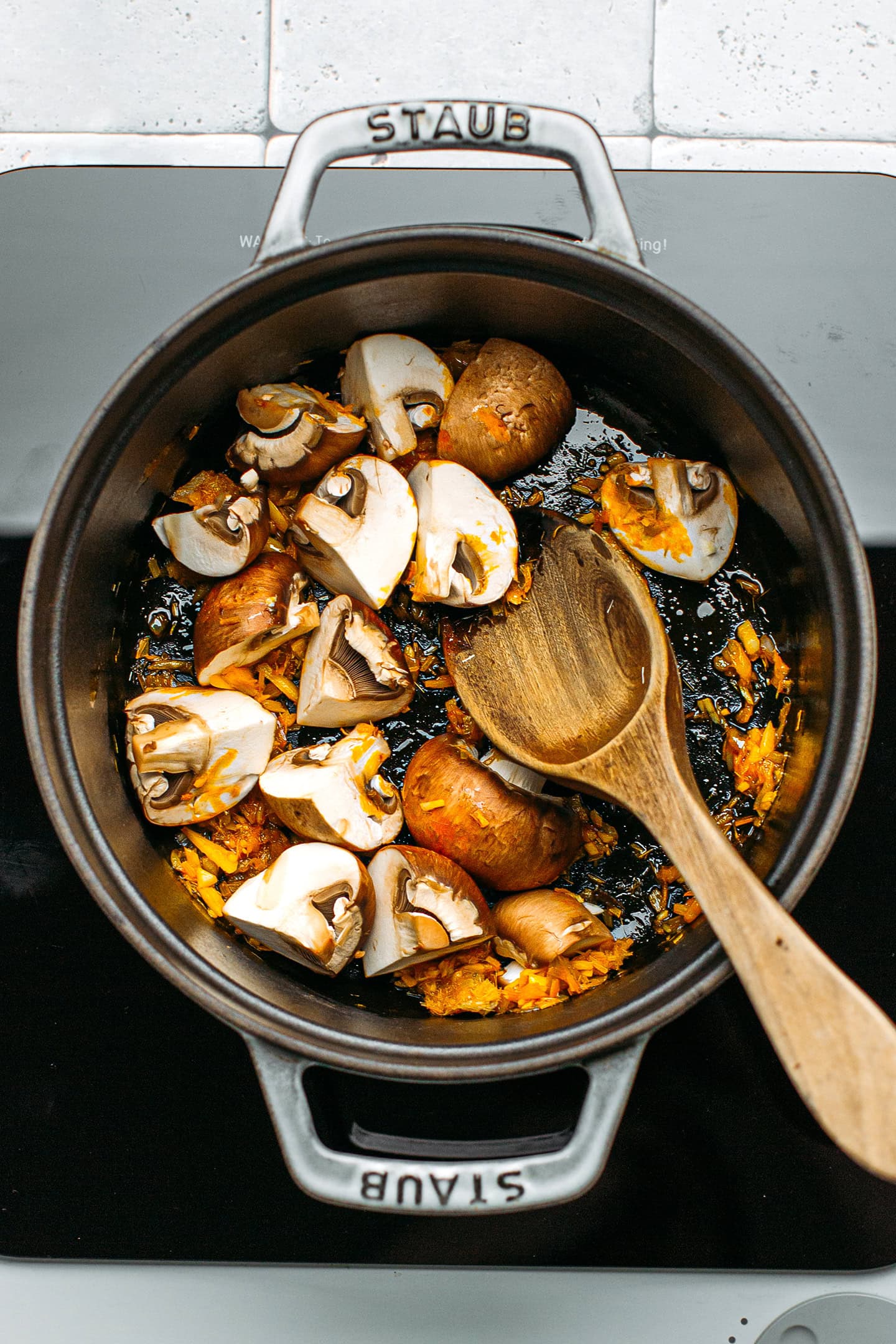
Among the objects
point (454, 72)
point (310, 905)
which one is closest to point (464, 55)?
point (454, 72)

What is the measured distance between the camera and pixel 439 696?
740 millimetres

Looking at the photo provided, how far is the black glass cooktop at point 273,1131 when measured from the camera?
0.73 metres

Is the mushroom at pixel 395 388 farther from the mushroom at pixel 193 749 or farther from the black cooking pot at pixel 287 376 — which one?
the mushroom at pixel 193 749

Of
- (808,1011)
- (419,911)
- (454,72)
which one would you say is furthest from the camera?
(454,72)

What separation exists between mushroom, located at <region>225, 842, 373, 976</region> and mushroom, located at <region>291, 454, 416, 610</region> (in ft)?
0.68

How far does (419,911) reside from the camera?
67 centimetres

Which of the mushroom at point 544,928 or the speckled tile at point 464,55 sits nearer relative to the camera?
the mushroom at point 544,928

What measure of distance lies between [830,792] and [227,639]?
45 centimetres

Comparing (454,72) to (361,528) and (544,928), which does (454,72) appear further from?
(544,928)

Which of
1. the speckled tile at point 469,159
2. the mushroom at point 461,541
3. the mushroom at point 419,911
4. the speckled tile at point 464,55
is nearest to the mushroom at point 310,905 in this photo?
the mushroom at point 419,911

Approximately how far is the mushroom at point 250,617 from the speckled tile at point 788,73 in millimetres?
567

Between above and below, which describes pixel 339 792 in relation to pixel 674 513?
below

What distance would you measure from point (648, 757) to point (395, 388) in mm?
355

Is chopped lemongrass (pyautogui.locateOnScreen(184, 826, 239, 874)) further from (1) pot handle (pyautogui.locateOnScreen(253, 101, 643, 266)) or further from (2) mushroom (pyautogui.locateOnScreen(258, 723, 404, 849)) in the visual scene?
(1) pot handle (pyautogui.locateOnScreen(253, 101, 643, 266))
